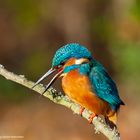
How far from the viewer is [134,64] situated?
10141 millimetres

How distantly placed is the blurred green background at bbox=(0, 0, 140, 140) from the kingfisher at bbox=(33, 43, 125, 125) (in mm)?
5385

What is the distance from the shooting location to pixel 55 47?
1223cm

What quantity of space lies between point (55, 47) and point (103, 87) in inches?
312

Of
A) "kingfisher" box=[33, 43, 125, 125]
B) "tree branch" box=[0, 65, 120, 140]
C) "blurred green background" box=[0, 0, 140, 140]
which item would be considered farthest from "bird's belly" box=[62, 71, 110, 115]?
"blurred green background" box=[0, 0, 140, 140]

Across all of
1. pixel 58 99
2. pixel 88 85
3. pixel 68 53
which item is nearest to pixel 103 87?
pixel 88 85

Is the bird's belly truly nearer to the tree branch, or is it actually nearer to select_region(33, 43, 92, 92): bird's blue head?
select_region(33, 43, 92, 92): bird's blue head

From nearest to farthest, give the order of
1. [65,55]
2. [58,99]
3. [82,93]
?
[58,99], [65,55], [82,93]

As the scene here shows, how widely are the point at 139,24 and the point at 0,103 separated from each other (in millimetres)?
2934

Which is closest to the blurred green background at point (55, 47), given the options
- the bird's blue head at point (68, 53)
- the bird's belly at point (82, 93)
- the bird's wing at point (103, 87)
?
the bird's wing at point (103, 87)

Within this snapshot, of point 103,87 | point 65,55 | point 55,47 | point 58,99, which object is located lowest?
point 58,99

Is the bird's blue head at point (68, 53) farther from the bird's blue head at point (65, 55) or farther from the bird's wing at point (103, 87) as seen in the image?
the bird's wing at point (103, 87)

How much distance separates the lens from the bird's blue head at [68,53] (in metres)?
3.91

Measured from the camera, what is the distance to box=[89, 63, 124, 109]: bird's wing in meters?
4.31

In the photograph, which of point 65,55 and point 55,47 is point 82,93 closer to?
point 65,55
